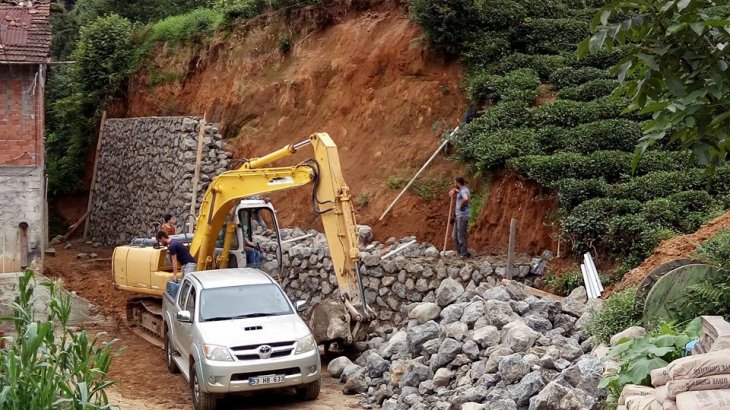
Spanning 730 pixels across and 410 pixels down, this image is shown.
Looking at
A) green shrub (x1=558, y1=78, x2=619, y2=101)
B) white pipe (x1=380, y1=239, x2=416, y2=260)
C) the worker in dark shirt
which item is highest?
green shrub (x1=558, y1=78, x2=619, y2=101)

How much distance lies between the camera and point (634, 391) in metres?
7.98

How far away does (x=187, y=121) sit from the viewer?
25219 millimetres

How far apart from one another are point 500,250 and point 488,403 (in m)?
6.19

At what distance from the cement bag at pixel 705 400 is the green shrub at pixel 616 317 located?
147 inches

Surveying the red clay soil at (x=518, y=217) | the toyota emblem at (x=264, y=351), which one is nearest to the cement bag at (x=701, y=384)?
the toyota emblem at (x=264, y=351)

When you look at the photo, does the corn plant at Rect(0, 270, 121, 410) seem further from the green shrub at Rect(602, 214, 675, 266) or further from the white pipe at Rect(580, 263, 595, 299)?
the green shrub at Rect(602, 214, 675, 266)

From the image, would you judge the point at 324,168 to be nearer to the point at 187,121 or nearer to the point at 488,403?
the point at 488,403

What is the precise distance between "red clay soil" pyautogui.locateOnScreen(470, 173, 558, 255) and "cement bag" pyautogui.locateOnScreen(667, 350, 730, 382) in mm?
8421

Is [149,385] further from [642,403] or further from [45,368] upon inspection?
[642,403]

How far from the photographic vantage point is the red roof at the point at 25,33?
65.3 feet

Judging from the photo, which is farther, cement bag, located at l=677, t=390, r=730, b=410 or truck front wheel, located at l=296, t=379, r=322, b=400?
truck front wheel, located at l=296, t=379, r=322, b=400

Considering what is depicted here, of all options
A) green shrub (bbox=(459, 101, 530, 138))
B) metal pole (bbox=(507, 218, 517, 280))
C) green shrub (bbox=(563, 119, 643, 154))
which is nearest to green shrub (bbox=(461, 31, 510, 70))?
green shrub (bbox=(459, 101, 530, 138))

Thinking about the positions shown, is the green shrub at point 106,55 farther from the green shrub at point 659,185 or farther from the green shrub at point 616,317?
the green shrub at point 616,317

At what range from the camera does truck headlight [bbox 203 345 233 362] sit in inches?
475
